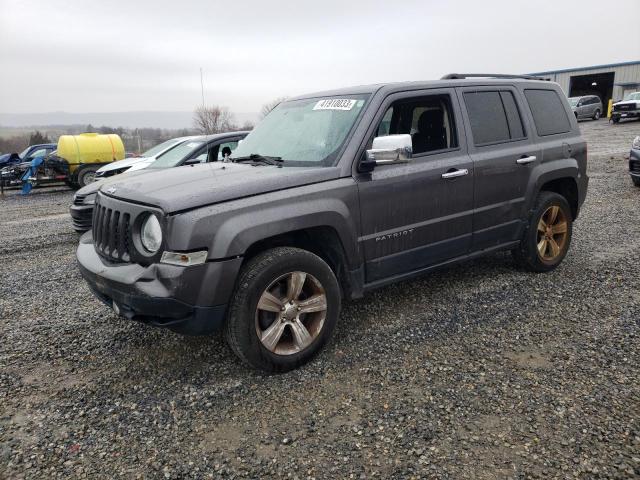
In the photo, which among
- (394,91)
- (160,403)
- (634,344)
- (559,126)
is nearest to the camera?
(160,403)

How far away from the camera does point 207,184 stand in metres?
3.08

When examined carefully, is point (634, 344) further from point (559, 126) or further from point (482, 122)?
point (559, 126)

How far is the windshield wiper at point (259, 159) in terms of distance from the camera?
145 inches

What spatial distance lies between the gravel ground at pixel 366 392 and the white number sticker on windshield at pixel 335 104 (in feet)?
5.83

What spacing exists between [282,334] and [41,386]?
167 centimetres

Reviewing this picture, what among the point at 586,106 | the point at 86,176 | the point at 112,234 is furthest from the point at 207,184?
the point at 586,106

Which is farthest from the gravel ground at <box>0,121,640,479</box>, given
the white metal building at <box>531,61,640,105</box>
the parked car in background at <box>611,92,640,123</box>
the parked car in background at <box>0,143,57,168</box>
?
the white metal building at <box>531,61,640,105</box>

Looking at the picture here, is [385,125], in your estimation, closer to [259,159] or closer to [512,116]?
[259,159]

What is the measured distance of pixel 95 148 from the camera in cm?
1509

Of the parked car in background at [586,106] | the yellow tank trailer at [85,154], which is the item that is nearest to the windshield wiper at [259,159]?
the yellow tank trailer at [85,154]

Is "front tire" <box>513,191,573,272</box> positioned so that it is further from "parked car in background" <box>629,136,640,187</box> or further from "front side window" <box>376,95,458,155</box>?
"parked car in background" <box>629,136,640,187</box>

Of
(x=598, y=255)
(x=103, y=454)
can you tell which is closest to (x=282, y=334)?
(x=103, y=454)

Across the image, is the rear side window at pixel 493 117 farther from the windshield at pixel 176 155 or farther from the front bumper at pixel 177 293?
the windshield at pixel 176 155

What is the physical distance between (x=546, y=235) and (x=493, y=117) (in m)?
1.47
